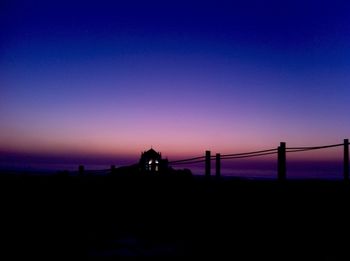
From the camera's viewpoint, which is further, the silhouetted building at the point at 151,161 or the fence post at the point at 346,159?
the silhouetted building at the point at 151,161

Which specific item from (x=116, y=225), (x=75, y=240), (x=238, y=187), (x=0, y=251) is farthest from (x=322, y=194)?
(x=0, y=251)

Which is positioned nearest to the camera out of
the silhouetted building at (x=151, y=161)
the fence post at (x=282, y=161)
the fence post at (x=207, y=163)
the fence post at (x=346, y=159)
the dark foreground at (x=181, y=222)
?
the dark foreground at (x=181, y=222)

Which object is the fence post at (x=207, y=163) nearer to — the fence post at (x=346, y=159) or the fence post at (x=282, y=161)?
the fence post at (x=282, y=161)

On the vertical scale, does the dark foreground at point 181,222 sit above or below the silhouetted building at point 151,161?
below

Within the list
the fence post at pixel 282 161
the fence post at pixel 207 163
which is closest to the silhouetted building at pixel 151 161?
the fence post at pixel 207 163

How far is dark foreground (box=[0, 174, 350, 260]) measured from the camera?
7211 mm

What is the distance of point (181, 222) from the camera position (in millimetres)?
10883

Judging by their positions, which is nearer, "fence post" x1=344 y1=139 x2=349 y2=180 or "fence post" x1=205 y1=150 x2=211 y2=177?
"fence post" x1=344 y1=139 x2=349 y2=180

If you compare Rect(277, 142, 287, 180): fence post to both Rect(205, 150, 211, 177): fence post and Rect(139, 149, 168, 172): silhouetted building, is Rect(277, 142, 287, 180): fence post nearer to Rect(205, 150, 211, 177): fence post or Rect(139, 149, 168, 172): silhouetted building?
Rect(205, 150, 211, 177): fence post

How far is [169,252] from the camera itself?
7.03m

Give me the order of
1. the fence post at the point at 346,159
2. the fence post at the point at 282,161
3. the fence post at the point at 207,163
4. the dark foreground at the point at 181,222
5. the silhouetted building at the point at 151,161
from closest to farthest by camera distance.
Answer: the dark foreground at the point at 181,222
the fence post at the point at 346,159
the fence post at the point at 282,161
the fence post at the point at 207,163
the silhouetted building at the point at 151,161

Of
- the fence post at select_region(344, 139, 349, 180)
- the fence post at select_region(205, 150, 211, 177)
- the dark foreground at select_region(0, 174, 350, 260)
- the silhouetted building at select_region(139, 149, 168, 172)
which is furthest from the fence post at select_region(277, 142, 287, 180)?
the silhouetted building at select_region(139, 149, 168, 172)

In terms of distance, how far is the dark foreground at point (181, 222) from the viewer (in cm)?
721

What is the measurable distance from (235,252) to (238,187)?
574 cm
